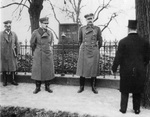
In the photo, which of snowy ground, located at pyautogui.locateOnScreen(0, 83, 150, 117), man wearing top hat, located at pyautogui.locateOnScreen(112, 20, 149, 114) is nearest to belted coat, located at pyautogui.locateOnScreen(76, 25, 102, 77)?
snowy ground, located at pyautogui.locateOnScreen(0, 83, 150, 117)

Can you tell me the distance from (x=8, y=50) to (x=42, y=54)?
1.50 metres

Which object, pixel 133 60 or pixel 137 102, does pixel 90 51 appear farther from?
pixel 137 102

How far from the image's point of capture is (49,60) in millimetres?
6824

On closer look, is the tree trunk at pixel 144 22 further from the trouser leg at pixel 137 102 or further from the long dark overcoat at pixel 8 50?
the long dark overcoat at pixel 8 50

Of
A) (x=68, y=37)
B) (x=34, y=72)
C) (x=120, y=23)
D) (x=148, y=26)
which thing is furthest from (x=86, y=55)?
(x=120, y=23)

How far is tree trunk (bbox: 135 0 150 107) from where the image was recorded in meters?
4.98

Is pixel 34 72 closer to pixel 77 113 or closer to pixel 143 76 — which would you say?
pixel 77 113

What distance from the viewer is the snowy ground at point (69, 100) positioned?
4898 mm

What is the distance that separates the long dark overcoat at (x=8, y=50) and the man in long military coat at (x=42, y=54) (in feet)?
3.70

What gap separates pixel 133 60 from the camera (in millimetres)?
4625

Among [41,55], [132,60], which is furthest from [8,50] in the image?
[132,60]

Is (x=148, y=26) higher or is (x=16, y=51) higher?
(x=148, y=26)

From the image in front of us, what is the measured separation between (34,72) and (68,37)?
34.1 ft

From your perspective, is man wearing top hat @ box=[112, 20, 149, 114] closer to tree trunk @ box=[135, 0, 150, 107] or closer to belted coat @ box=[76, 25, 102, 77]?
tree trunk @ box=[135, 0, 150, 107]
